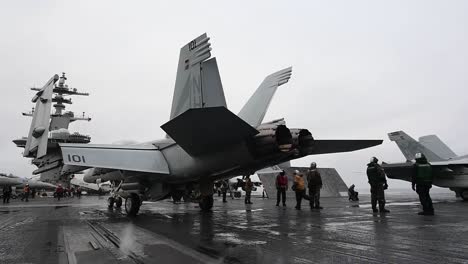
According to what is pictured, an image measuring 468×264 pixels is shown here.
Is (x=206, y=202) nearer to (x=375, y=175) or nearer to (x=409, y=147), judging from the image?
(x=375, y=175)

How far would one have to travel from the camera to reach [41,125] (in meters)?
11.5

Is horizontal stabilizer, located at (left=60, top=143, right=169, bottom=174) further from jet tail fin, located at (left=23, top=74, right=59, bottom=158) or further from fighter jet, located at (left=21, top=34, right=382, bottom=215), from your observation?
jet tail fin, located at (left=23, top=74, right=59, bottom=158)

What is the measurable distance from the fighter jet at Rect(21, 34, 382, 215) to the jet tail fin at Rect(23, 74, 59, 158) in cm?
3

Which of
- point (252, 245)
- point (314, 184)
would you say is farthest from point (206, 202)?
point (252, 245)

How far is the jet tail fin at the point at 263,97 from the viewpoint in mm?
10180

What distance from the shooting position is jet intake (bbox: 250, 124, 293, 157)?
27.1 ft

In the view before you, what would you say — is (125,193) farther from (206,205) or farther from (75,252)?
(75,252)

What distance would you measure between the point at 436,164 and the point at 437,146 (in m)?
6.16

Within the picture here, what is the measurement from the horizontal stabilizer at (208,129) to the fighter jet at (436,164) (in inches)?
568

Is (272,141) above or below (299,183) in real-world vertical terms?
above

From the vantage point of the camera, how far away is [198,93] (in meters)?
8.15

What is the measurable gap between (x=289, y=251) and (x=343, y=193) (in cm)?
2502

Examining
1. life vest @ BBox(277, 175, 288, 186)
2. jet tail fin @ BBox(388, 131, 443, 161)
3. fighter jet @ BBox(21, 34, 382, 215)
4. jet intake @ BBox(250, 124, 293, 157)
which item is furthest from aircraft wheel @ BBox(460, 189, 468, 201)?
jet intake @ BBox(250, 124, 293, 157)

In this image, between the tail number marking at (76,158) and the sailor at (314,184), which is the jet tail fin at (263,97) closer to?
the sailor at (314,184)
